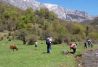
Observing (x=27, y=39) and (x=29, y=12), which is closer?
(x=27, y=39)

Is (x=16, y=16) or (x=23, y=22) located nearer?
(x=23, y=22)

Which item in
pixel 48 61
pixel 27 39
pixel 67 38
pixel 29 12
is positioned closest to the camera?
pixel 48 61

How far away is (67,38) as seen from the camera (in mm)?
70750

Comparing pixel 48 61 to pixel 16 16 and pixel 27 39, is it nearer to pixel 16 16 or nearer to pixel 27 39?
pixel 27 39

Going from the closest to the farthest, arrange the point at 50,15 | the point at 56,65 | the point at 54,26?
the point at 56,65 → the point at 54,26 → the point at 50,15

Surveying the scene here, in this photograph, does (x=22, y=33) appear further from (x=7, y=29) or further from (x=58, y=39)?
(x=7, y=29)

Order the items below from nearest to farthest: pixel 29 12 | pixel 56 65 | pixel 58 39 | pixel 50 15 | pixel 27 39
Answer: pixel 56 65
pixel 27 39
pixel 58 39
pixel 29 12
pixel 50 15

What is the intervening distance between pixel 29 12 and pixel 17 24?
49.2ft

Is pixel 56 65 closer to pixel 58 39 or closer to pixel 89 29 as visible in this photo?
pixel 58 39

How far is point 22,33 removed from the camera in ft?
236

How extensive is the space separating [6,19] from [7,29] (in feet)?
44.4

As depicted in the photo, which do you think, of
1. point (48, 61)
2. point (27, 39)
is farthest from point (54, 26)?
point (48, 61)

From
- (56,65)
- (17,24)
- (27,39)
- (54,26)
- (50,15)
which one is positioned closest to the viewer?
(56,65)

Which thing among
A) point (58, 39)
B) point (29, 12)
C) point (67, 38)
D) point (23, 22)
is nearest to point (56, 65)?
point (58, 39)
